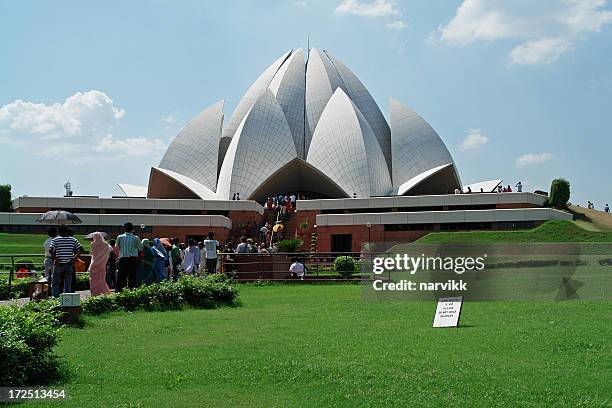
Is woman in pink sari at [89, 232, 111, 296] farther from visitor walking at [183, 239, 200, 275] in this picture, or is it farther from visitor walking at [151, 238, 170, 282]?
visitor walking at [183, 239, 200, 275]

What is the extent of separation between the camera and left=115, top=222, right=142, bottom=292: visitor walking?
10703mm

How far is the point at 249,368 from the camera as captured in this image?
4.91m

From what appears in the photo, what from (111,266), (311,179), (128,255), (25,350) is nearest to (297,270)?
(111,266)

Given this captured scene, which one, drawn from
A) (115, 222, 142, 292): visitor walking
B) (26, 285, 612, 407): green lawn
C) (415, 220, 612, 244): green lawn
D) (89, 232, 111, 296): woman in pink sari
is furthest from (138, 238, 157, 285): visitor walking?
(415, 220, 612, 244): green lawn

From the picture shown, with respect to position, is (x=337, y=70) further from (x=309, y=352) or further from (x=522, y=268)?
(x=309, y=352)

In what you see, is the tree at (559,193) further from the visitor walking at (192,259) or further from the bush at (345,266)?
the visitor walking at (192,259)

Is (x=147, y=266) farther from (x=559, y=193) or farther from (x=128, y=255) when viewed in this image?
(x=559, y=193)

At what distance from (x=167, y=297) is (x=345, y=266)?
8.48 m

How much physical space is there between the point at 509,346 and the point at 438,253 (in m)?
2.96

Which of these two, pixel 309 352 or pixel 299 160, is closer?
pixel 309 352

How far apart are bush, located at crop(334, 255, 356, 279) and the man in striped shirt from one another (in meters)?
9.30

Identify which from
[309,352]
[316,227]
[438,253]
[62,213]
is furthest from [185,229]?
[309,352]
